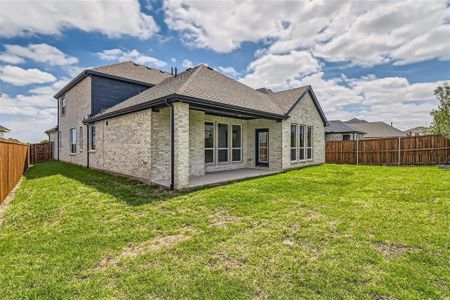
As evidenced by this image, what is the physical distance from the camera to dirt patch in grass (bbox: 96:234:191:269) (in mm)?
3508

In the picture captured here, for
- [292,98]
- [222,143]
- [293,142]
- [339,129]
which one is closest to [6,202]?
[222,143]

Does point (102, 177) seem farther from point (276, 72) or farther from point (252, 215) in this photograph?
point (276, 72)

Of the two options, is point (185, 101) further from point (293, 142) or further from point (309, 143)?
point (309, 143)

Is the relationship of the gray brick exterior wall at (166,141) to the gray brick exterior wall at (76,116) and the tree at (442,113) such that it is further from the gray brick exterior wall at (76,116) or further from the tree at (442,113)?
the tree at (442,113)

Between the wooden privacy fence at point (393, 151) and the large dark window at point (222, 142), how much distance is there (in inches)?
433

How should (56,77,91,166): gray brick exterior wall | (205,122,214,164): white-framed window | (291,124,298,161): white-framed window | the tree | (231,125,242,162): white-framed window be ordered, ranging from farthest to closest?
(56,77,91,166): gray brick exterior wall
(291,124,298,161): white-framed window
the tree
(231,125,242,162): white-framed window
(205,122,214,164): white-framed window

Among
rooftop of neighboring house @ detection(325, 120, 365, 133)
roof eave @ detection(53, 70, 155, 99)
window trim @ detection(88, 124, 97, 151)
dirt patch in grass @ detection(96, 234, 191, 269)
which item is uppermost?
roof eave @ detection(53, 70, 155, 99)

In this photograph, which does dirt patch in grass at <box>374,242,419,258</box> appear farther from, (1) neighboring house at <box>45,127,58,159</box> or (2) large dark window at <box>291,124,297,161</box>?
(1) neighboring house at <box>45,127,58,159</box>

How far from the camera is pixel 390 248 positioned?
151 inches

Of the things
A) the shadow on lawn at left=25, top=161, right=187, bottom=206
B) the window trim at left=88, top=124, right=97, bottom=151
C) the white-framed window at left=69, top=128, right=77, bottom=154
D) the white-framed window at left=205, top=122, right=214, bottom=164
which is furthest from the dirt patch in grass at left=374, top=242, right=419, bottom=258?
the white-framed window at left=69, top=128, right=77, bottom=154

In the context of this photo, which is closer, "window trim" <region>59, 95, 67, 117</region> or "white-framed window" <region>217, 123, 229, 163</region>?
"white-framed window" <region>217, 123, 229, 163</region>

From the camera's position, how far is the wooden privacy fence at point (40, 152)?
69.1ft

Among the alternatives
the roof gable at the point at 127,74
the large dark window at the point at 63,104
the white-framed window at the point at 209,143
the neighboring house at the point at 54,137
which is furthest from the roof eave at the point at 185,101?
the neighboring house at the point at 54,137

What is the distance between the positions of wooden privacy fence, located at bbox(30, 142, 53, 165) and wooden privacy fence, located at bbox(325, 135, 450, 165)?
26.2m
